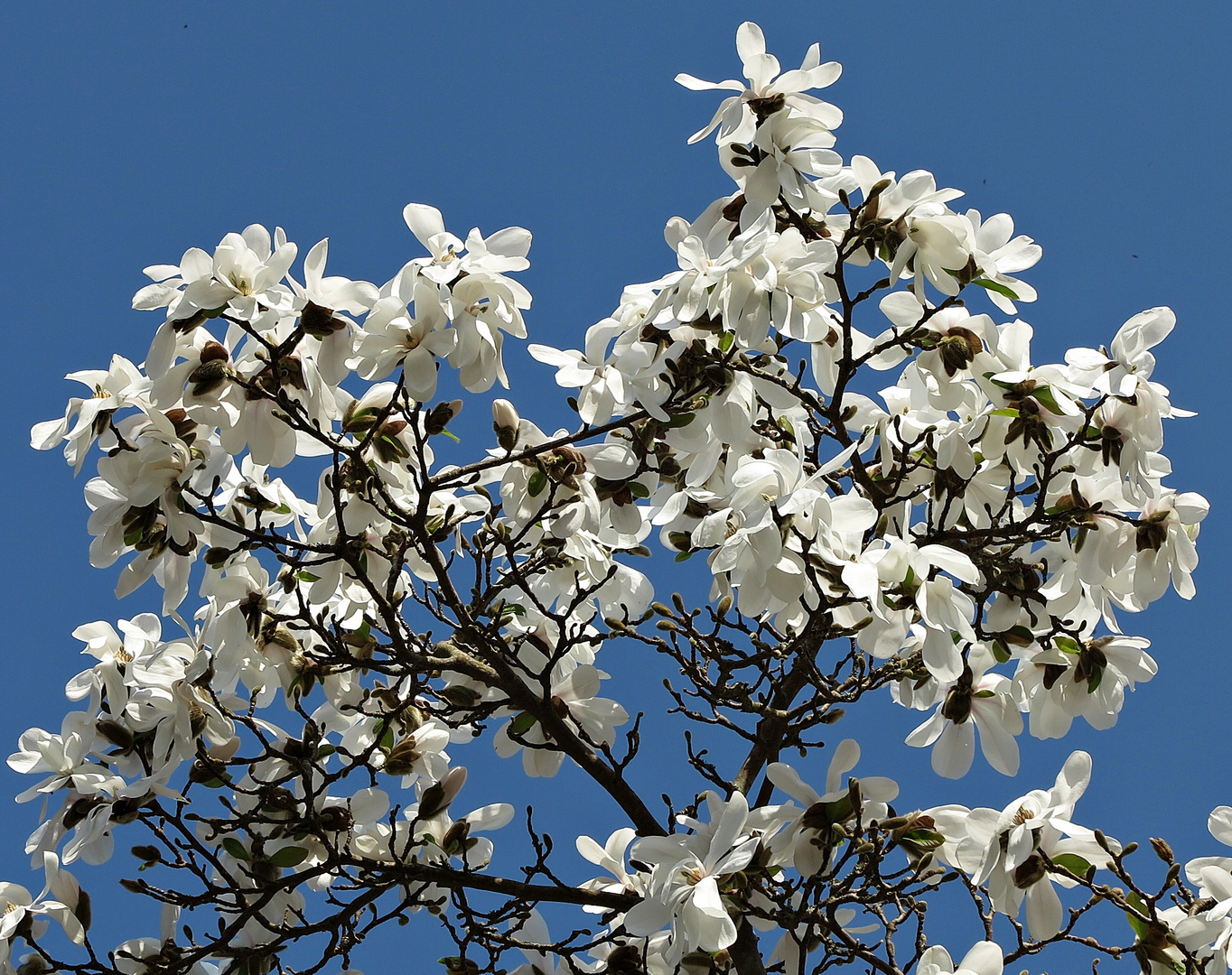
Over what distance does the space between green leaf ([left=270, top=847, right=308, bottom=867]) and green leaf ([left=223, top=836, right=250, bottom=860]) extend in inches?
2.9

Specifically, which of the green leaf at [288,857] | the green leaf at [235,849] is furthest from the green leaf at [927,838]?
the green leaf at [235,849]

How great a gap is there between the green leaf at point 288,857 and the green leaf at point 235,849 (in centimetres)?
7

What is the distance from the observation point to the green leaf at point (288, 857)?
2986 mm

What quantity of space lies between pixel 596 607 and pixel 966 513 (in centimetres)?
109

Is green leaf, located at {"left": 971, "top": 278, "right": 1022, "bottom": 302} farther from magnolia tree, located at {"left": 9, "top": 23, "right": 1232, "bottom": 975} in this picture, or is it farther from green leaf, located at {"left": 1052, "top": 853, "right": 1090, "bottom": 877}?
green leaf, located at {"left": 1052, "top": 853, "right": 1090, "bottom": 877}

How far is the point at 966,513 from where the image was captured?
292cm

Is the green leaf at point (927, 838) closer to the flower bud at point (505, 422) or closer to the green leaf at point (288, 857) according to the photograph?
the flower bud at point (505, 422)

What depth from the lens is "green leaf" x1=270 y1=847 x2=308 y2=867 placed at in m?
2.99

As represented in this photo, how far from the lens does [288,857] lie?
2.99 metres

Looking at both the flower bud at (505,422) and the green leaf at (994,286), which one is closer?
the green leaf at (994,286)

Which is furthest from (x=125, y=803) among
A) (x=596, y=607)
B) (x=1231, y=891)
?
(x=1231, y=891)

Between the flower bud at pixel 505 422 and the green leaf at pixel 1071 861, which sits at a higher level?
the flower bud at pixel 505 422

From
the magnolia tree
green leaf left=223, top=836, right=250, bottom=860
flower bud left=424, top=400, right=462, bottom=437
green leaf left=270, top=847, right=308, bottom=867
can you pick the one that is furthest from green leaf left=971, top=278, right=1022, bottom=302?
green leaf left=223, top=836, right=250, bottom=860

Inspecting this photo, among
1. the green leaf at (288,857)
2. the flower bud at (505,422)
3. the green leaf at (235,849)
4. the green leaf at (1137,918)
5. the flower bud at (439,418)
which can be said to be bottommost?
the green leaf at (1137,918)
